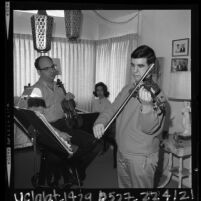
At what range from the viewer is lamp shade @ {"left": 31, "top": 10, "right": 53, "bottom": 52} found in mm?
1179

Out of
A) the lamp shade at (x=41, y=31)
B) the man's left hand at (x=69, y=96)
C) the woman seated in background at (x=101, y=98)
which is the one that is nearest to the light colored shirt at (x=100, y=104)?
the woman seated in background at (x=101, y=98)

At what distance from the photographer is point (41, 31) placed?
3.90 feet

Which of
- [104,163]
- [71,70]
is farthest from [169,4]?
[104,163]

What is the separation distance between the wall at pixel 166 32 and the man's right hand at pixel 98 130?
1.01ft

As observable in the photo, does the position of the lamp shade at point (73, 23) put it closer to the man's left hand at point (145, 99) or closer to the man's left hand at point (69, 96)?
the man's left hand at point (69, 96)

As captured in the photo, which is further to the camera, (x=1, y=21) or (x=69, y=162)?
(x=69, y=162)

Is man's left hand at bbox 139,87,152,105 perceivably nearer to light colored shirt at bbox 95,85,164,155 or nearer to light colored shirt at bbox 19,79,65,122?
light colored shirt at bbox 95,85,164,155

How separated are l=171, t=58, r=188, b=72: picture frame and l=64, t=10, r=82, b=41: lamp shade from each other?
466mm

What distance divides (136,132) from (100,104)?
21 cm

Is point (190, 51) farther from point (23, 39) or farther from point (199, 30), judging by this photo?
point (23, 39)

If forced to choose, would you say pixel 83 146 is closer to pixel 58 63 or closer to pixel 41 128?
pixel 41 128

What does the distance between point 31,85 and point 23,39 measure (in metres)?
0.20

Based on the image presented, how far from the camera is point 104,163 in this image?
1219mm

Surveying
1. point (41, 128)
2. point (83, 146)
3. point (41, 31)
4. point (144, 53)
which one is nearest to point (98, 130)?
point (83, 146)
